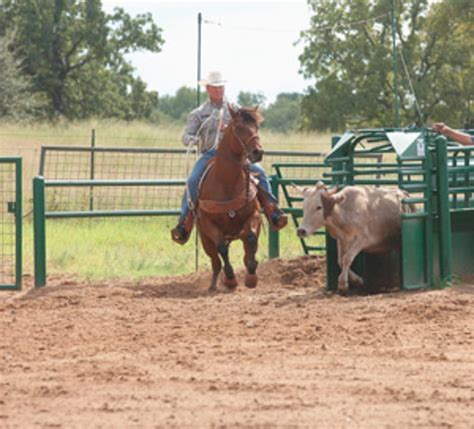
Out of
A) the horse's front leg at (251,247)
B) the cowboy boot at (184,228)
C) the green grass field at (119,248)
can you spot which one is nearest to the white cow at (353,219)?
the horse's front leg at (251,247)

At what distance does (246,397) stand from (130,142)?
23071mm

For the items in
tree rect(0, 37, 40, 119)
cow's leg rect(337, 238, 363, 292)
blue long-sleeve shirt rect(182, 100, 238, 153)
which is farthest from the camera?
tree rect(0, 37, 40, 119)

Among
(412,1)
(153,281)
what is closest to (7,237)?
(153,281)

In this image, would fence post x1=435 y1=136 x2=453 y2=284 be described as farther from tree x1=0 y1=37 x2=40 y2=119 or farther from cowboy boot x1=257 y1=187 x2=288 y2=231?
tree x1=0 y1=37 x2=40 y2=119

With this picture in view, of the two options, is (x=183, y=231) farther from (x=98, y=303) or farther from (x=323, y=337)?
(x=323, y=337)

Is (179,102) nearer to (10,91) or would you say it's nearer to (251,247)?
(10,91)

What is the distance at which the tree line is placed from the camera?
47656 millimetres

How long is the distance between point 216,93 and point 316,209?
2.07 m

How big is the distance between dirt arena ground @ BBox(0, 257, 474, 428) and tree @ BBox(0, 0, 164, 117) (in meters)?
35.4

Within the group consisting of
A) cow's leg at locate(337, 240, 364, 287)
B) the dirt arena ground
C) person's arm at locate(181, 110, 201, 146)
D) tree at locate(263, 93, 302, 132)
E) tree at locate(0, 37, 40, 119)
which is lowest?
the dirt arena ground

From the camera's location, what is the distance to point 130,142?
30281mm

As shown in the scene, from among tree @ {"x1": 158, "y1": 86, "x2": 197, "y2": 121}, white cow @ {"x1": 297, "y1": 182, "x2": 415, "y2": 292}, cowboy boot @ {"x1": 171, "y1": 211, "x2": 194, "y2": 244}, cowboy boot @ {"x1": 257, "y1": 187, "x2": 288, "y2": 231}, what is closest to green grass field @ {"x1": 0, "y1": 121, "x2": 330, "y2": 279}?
cowboy boot @ {"x1": 171, "y1": 211, "x2": 194, "y2": 244}

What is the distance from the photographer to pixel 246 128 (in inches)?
500

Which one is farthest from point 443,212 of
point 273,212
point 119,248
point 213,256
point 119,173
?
point 119,173
